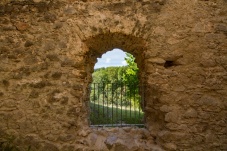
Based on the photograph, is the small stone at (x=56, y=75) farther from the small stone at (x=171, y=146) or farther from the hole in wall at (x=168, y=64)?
the small stone at (x=171, y=146)

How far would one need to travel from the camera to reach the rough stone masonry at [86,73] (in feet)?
9.06

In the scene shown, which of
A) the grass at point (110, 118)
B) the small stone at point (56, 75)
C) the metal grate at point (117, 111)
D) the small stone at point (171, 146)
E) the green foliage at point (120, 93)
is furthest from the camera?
the grass at point (110, 118)

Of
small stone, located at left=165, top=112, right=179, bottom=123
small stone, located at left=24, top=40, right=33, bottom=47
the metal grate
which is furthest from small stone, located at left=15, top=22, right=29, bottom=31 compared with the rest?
small stone, located at left=165, top=112, right=179, bottom=123

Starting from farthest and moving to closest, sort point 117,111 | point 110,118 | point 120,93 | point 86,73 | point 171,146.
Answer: point 120,93 → point 110,118 → point 117,111 → point 86,73 → point 171,146

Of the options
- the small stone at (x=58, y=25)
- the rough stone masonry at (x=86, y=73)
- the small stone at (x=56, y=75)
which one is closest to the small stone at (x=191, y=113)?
the rough stone masonry at (x=86, y=73)

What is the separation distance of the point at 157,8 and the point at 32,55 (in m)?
1.91

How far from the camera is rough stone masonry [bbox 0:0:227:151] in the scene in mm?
2762

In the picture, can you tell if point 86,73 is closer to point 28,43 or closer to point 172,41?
point 28,43

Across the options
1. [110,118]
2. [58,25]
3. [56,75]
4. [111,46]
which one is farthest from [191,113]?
[110,118]

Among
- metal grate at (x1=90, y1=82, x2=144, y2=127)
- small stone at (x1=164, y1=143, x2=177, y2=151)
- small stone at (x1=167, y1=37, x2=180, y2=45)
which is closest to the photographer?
small stone at (x1=164, y1=143, x2=177, y2=151)

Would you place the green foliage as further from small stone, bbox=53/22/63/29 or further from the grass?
small stone, bbox=53/22/63/29

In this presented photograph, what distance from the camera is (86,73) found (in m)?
3.12

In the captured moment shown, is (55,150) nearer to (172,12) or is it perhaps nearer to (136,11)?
(136,11)

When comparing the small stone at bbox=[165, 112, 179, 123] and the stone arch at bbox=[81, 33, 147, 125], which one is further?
the stone arch at bbox=[81, 33, 147, 125]
